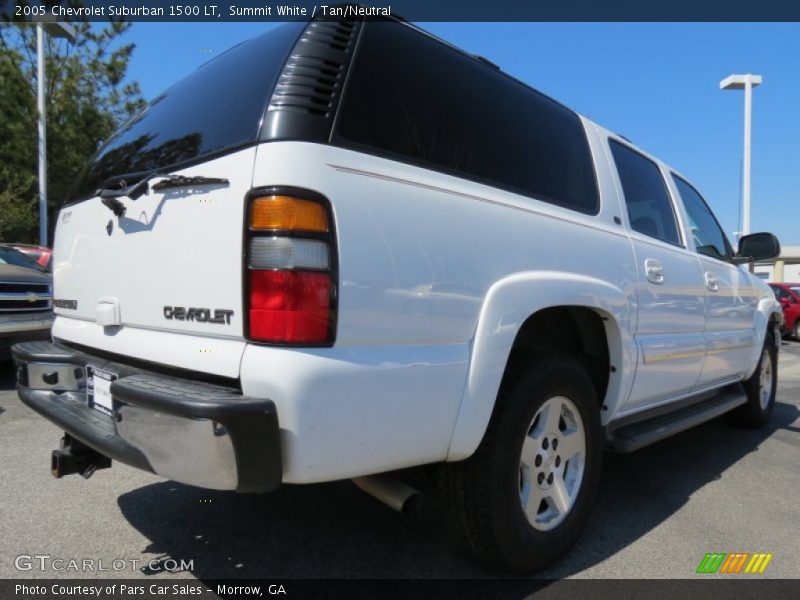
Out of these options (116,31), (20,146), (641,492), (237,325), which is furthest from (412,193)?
(116,31)

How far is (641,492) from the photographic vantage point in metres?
3.28

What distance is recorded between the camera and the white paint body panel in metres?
1.61

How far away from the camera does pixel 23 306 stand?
5.28 m

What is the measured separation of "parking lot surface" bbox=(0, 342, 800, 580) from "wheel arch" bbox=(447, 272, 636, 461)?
50 centimetres

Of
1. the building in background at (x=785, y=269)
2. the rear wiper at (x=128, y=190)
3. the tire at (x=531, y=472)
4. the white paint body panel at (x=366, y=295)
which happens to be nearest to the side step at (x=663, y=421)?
the tire at (x=531, y=472)

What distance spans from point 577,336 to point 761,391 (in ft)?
10.4

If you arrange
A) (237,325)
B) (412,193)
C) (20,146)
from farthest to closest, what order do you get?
1. (20,146)
2. (412,193)
3. (237,325)

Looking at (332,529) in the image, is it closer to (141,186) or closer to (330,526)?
(330,526)

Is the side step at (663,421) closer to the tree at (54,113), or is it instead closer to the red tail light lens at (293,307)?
the red tail light lens at (293,307)

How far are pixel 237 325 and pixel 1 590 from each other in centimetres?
145

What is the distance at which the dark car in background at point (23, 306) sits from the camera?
16.5ft

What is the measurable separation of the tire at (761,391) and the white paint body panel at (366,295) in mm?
3276

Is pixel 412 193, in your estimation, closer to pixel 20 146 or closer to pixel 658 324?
→ pixel 658 324

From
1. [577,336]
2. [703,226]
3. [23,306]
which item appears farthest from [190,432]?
[23,306]
